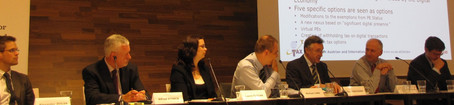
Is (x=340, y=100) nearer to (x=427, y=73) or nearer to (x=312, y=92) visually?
(x=312, y=92)

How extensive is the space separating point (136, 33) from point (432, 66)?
3067 mm

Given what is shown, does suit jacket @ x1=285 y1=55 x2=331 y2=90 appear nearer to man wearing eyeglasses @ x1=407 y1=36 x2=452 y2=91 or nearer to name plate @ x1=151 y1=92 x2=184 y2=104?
man wearing eyeglasses @ x1=407 y1=36 x2=452 y2=91

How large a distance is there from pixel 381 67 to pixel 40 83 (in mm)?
3309

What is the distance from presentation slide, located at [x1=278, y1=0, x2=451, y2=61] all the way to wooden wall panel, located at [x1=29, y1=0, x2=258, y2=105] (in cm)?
68

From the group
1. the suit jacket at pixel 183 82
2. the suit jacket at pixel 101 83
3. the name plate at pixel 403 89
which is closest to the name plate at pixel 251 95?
the suit jacket at pixel 183 82

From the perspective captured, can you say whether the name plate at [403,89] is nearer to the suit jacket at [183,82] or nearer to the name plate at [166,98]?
the suit jacket at [183,82]

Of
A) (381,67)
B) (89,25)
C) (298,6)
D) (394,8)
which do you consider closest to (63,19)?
(89,25)

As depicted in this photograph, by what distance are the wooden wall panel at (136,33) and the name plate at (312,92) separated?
7.42 feet

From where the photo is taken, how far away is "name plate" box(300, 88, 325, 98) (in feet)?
9.98

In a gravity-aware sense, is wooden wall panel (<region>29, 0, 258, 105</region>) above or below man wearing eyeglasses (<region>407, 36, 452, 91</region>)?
above

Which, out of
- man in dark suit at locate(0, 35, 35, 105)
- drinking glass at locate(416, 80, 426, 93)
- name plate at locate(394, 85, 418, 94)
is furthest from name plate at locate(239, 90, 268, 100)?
drinking glass at locate(416, 80, 426, 93)

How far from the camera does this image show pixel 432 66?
13.9ft

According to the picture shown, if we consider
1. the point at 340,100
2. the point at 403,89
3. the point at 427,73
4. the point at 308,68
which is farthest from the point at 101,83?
the point at 427,73

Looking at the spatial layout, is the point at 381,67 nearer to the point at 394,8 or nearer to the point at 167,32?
the point at 394,8
